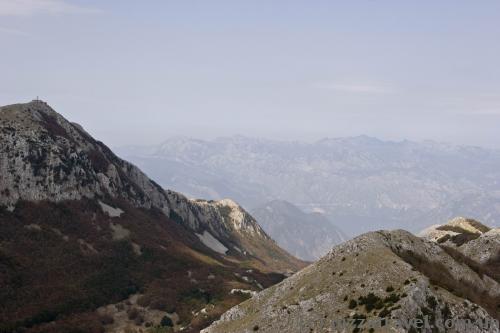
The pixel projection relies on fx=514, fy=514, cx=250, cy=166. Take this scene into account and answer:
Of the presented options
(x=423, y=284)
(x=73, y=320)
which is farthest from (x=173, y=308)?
(x=423, y=284)

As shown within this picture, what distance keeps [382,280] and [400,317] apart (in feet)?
22.8

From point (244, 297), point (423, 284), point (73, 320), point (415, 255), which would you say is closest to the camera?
point (423, 284)

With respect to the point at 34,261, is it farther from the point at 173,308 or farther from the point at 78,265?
the point at 173,308

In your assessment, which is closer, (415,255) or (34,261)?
(415,255)

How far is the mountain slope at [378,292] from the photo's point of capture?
5238 centimetres

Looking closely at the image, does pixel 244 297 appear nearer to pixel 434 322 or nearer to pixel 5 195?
pixel 5 195

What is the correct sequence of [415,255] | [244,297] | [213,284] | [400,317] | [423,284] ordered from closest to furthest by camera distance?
[400,317], [423,284], [415,255], [244,297], [213,284]

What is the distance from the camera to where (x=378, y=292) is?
5538 centimetres

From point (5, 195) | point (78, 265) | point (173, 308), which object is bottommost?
point (173, 308)

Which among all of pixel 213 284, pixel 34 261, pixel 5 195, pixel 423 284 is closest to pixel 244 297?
pixel 213 284

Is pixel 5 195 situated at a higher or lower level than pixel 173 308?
higher

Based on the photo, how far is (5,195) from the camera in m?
188

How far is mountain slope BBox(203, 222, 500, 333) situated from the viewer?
5238 centimetres

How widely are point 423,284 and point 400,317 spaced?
17.8 feet
